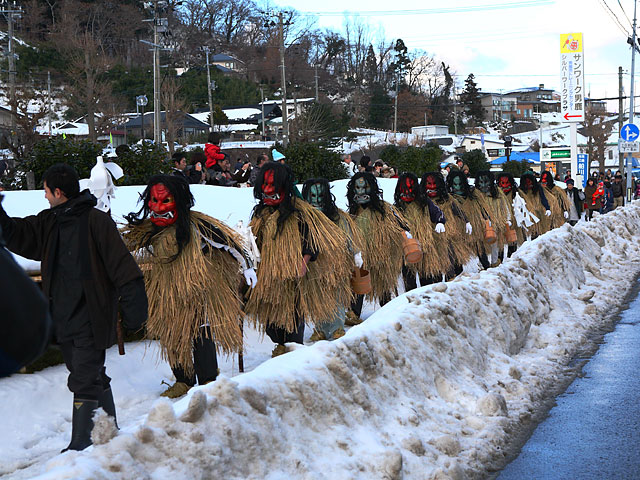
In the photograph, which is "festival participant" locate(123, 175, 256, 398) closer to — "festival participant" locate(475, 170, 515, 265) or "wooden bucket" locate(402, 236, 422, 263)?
"wooden bucket" locate(402, 236, 422, 263)

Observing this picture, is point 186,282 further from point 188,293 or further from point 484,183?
point 484,183

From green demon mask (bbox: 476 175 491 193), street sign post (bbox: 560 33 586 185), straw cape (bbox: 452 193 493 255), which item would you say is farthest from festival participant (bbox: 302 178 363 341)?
street sign post (bbox: 560 33 586 185)

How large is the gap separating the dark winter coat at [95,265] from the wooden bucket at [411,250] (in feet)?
17.1

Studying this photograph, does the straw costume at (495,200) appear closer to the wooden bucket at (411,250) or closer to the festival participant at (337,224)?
the wooden bucket at (411,250)

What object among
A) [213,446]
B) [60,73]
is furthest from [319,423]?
[60,73]

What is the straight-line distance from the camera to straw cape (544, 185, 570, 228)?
1758 cm

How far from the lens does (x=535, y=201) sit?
1672cm

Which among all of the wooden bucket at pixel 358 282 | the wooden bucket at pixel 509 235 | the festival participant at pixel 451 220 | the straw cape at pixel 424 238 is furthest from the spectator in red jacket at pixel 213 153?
the wooden bucket at pixel 358 282

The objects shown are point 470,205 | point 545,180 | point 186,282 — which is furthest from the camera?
point 545,180

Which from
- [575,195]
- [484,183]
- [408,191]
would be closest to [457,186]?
[484,183]

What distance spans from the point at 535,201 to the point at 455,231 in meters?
6.25

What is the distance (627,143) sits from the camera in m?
30.8

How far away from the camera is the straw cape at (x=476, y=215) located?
40.3ft

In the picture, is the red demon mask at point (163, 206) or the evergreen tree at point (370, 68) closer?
the red demon mask at point (163, 206)
